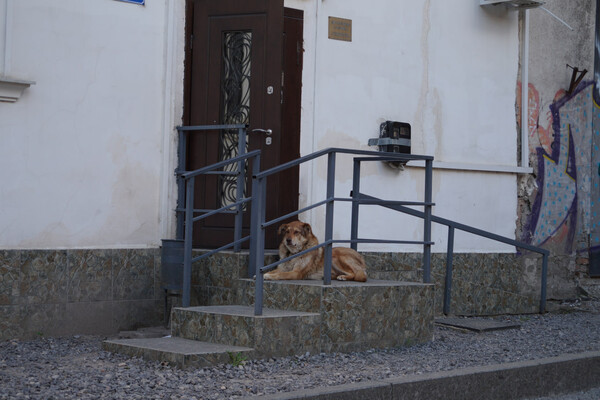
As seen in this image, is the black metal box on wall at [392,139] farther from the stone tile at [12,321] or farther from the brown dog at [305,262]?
the stone tile at [12,321]

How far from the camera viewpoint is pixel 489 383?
6285 mm

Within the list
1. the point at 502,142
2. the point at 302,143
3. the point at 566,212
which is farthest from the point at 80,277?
the point at 566,212

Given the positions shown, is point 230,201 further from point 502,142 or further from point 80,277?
point 502,142

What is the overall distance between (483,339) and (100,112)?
438 cm

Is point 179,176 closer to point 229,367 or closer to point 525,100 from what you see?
point 229,367

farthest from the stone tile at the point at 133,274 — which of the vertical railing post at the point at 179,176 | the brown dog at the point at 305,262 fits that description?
the brown dog at the point at 305,262

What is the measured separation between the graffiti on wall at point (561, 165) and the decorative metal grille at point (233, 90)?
446 cm

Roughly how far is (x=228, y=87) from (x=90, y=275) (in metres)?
2.47

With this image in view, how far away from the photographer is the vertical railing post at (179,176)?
839cm

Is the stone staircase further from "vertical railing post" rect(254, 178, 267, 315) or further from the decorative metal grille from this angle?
the decorative metal grille

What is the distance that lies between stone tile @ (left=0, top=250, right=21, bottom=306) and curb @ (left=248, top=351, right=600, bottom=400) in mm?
3304

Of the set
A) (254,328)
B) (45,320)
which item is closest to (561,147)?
(254,328)

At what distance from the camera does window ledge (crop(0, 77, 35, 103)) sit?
23.9 ft

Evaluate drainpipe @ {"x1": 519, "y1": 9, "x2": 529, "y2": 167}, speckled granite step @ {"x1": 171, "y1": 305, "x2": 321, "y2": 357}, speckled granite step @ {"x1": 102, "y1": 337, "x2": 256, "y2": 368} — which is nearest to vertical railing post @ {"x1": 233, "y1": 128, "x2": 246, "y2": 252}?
speckled granite step @ {"x1": 171, "y1": 305, "x2": 321, "y2": 357}
